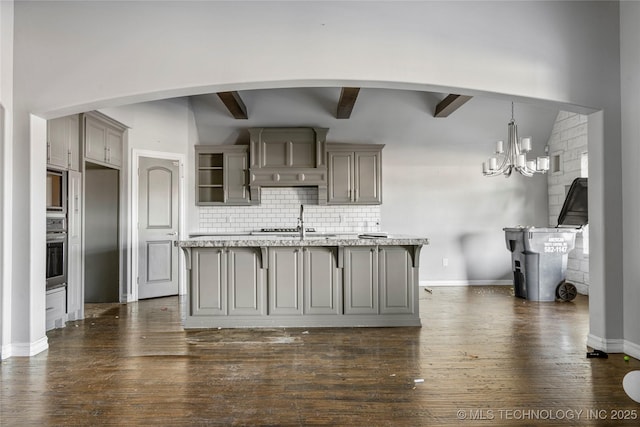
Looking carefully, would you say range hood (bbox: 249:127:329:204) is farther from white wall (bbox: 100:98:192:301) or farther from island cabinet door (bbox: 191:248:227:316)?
island cabinet door (bbox: 191:248:227:316)

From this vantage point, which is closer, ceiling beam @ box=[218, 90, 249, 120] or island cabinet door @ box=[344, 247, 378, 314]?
island cabinet door @ box=[344, 247, 378, 314]

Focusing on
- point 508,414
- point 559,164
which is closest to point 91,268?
point 508,414

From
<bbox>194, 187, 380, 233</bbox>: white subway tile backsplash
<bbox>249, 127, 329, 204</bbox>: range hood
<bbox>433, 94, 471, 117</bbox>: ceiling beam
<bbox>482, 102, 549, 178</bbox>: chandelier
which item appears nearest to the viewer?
<bbox>482, 102, 549, 178</bbox>: chandelier

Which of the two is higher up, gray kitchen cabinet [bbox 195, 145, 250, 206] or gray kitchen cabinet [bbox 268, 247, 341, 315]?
gray kitchen cabinet [bbox 195, 145, 250, 206]

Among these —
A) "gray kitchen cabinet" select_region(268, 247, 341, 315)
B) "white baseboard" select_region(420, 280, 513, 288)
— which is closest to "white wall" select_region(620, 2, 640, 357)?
"gray kitchen cabinet" select_region(268, 247, 341, 315)

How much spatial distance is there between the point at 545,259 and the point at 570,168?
5.80 ft

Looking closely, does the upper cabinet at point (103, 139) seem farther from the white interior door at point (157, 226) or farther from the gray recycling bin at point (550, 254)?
the gray recycling bin at point (550, 254)

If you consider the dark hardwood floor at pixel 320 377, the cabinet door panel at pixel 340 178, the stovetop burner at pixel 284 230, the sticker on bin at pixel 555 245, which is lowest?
the dark hardwood floor at pixel 320 377

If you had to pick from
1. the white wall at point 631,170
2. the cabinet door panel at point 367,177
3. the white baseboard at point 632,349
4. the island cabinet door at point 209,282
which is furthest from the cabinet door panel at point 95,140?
the white baseboard at point 632,349

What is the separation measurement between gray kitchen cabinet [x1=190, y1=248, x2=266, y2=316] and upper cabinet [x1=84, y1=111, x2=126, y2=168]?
2.06 m

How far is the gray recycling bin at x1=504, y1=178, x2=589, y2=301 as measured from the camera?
5.83 meters

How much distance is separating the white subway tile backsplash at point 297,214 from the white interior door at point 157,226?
3.58 ft

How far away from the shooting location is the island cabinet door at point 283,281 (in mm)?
4457

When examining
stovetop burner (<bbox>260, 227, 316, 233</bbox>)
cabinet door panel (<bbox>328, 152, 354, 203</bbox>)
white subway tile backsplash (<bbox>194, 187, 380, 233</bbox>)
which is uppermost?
cabinet door panel (<bbox>328, 152, 354, 203</bbox>)
